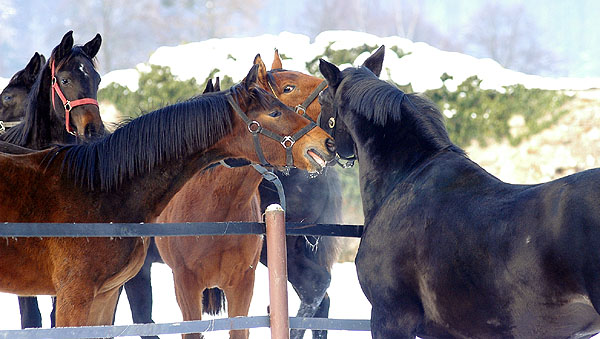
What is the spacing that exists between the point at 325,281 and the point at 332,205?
0.68 metres

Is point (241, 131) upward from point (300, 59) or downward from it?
downward

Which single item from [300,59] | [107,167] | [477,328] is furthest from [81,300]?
[300,59]

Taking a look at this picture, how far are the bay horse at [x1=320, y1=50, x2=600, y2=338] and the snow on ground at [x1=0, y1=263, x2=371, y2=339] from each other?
2.71 meters

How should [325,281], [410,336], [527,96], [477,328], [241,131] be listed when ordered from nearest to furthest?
[477,328] → [410,336] → [241,131] → [325,281] → [527,96]

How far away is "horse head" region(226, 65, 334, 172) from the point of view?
3.47 m

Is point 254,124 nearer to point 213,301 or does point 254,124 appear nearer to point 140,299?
point 213,301

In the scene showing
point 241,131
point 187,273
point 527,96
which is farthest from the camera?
point 527,96

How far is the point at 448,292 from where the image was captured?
2.92 meters

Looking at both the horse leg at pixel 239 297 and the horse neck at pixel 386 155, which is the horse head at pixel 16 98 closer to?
the horse leg at pixel 239 297

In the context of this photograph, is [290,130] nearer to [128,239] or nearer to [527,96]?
[128,239]

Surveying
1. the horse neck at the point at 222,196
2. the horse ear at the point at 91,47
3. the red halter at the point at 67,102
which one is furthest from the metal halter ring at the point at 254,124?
the horse ear at the point at 91,47

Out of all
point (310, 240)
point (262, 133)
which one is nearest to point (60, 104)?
point (262, 133)

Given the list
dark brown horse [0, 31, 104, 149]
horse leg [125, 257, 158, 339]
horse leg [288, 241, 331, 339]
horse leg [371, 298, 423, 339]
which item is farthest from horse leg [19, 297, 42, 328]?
horse leg [371, 298, 423, 339]

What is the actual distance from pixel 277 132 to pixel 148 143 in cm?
61
